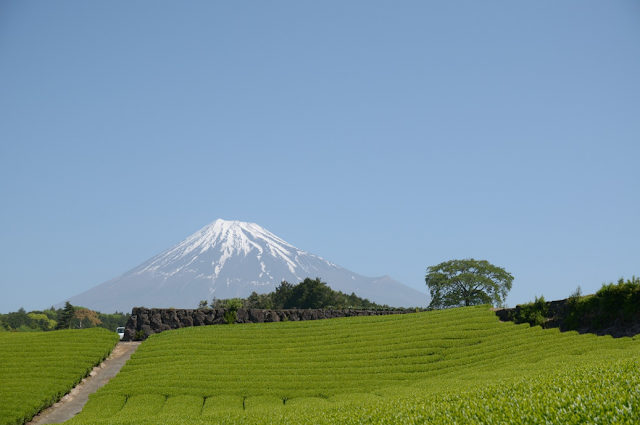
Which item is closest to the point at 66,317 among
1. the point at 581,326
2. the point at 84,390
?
the point at 84,390

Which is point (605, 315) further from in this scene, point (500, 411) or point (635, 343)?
point (500, 411)

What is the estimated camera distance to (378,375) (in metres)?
25.7

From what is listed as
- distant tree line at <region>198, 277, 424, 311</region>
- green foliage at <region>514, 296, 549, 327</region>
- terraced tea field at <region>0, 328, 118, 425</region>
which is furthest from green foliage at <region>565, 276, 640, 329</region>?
distant tree line at <region>198, 277, 424, 311</region>

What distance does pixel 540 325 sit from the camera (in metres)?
30.2

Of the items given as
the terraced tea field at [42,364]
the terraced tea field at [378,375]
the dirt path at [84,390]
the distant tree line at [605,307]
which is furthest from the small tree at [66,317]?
the distant tree line at [605,307]

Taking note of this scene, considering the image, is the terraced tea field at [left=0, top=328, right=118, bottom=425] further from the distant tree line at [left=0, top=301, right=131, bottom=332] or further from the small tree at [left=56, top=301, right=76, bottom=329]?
the distant tree line at [left=0, top=301, right=131, bottom=332]

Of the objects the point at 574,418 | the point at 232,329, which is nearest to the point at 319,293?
the point at 232,329

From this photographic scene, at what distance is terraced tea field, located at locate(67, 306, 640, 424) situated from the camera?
10.4 metres

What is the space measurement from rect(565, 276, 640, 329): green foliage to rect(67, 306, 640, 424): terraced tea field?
1.50 m

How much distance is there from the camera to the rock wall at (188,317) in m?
40.1

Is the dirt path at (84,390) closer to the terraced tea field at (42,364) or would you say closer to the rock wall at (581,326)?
the terraced tea field at (42,364)

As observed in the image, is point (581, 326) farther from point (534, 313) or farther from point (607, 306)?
point (534, 313)

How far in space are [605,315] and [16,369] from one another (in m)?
32.9

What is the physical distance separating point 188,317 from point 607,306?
A: 30.2m
